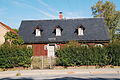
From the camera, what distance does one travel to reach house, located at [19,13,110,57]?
26.7 metres

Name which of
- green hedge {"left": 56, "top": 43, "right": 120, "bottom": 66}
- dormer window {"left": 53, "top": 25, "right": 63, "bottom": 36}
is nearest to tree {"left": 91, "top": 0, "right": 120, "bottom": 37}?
dormer window {"left": 53, "top": 25, "right": 63, "bottom": 36}

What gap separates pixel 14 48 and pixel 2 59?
5.01 feet

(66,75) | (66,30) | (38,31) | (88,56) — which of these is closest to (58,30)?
(66,30)

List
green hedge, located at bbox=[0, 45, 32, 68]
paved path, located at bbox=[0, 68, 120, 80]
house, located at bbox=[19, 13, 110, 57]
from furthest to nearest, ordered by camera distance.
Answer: house, located at bbox=[19, 13, 110, 57] → green hedge, located at bbox=[0, 45, 32, 68] → paved path, located at bbox=[0, 68, 120, 80]

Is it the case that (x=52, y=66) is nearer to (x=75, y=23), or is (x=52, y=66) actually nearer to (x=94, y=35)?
(x=94, y=35)

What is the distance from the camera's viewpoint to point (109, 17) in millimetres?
40000

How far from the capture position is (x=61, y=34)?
28.2 m

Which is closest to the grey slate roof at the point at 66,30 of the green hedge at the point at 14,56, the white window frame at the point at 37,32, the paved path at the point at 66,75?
the white window frame at the point at 37,32

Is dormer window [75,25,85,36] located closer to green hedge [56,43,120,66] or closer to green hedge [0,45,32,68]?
green hedge [56,43,120,66]

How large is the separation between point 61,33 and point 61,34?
0.25 metres

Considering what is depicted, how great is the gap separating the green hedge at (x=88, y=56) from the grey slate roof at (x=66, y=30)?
391 inches

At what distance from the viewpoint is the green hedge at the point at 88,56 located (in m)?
16.1

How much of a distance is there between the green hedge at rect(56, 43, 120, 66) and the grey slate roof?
9.93 m

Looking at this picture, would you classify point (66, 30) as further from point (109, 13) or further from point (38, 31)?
point (109, 13)
